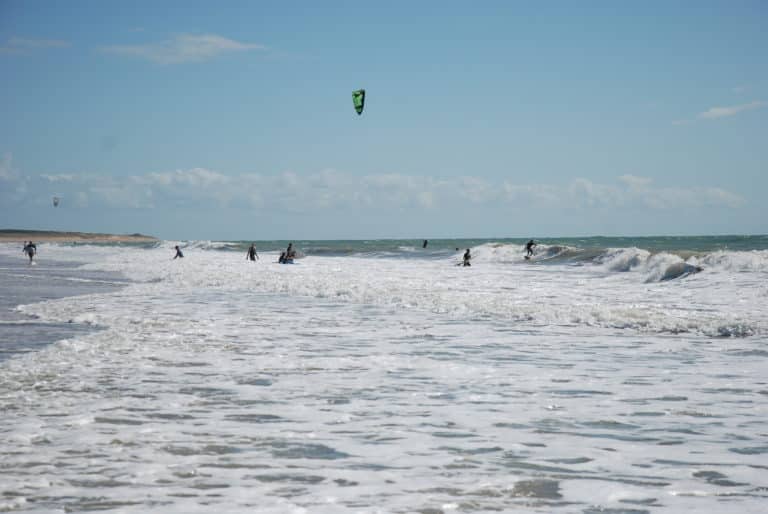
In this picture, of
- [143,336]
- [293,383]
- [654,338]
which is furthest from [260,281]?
[293,383]

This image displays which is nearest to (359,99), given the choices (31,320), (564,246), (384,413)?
(31,320)

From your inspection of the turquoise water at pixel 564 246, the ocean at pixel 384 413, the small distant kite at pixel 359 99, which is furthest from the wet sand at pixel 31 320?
the turquoise water at pixel 564 246

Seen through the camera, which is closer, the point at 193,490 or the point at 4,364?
the point at 193,490

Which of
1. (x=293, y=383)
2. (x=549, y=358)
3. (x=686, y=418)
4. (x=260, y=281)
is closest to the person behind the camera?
(x=686, y=418)

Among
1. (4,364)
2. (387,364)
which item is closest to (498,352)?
(387,364)

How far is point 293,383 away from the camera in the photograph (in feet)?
28.3

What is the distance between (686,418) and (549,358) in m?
3.65

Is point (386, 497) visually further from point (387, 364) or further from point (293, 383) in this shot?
point (387, 364)

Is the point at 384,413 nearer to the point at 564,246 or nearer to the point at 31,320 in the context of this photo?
the point at 31,320

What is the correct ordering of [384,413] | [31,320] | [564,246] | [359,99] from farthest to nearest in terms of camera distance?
[564,246], [359,99], [31,320], [384,413]

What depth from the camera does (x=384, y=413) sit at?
7.17 meters

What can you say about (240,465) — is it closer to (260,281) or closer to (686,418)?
(686,418)

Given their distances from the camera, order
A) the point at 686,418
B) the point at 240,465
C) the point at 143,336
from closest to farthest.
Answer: the point at 240,465
the point at 686,418
the point at 143,336

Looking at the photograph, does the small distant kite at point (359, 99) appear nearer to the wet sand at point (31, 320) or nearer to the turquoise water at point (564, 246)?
the wet sand at point (31, 320)
